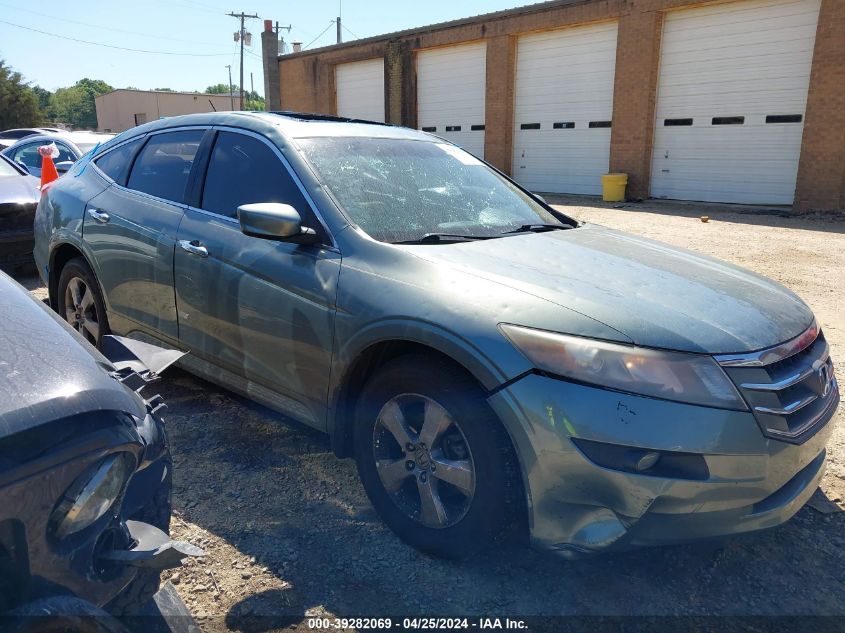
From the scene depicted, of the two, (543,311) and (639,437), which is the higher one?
(543,311)

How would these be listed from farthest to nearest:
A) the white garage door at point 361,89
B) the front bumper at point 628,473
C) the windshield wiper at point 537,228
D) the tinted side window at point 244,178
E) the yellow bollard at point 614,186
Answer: the white garage door at point 361,89
the yellow bollard at point 614,186
the windshield wiper at point 537,228
the tinted side window at point 244,178
the front bumper at point 628,473

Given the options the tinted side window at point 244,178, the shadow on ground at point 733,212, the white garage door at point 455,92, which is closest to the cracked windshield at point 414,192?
the tinted side window at point 244,178

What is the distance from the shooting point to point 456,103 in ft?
72.7

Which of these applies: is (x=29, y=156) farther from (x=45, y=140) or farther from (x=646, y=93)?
(x=646, y=93)

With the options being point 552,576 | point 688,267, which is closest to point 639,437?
point 552,576

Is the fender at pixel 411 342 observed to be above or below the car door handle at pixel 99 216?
below

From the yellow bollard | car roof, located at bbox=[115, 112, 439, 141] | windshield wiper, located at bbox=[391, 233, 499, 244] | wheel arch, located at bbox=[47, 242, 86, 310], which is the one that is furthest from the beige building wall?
windshield wiper, located at bbox=[391, 233, 499, 244]

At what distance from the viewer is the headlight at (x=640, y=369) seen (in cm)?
211

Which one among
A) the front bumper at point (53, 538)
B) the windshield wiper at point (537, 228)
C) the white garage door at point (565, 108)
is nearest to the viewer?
the front bumper at point (53, 538)

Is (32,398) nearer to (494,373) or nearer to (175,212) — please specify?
(494,373)

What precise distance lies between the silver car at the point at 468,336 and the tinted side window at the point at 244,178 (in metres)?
0.01

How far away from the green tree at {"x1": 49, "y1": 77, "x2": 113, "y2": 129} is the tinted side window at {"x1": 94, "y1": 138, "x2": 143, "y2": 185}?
98.0 meters

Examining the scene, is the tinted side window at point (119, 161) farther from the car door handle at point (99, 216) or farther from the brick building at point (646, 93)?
the brick building at point (646, 93)

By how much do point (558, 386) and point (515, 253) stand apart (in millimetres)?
829
